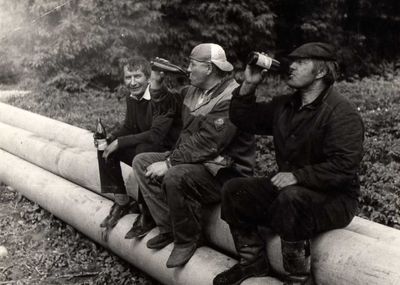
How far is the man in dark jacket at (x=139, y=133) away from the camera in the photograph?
184 inches

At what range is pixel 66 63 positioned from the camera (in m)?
12.4

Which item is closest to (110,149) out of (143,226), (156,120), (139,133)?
(139,133)

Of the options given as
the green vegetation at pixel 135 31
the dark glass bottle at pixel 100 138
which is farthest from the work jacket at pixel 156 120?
the green vegetation at pixel 135 31

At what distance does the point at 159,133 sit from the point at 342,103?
1816mm

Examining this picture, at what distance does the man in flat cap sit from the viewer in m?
3.18

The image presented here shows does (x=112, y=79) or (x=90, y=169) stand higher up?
(x=90, y=169)

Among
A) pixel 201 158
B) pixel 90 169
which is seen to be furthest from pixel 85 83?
pixel 201 158

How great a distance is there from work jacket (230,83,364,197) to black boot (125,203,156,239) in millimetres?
1229

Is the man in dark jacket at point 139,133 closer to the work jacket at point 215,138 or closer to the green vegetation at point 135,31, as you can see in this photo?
the work jacket at point 215,138

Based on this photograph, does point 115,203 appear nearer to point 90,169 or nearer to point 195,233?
point 90,169

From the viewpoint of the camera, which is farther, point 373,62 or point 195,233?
point 373,62

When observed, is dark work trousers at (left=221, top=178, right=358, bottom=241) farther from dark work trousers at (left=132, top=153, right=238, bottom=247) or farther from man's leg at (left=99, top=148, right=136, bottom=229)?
man's leg at (left=99, top=148, right=136, bottom=229)

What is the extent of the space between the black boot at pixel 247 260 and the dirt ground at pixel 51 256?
116 cm

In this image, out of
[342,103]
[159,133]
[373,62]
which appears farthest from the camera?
[373,62]
